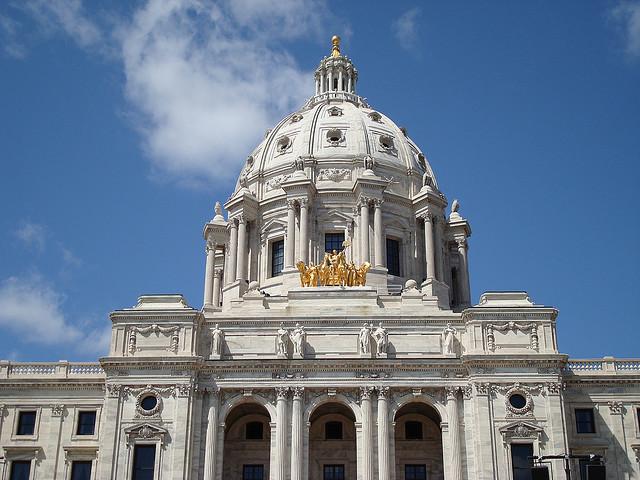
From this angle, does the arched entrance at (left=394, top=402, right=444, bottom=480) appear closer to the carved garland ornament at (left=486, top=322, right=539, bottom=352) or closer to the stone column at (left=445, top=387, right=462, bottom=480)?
the stone column at (left=445, top=387, right=462, bottom=480)

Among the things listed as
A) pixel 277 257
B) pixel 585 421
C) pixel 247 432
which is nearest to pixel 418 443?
pixel 585 421

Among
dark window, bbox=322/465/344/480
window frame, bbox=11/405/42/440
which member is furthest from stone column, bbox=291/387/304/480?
window frame, bbox=11/405/42/440

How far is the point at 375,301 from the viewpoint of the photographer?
6328 centimetres

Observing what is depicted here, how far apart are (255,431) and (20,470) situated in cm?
1622

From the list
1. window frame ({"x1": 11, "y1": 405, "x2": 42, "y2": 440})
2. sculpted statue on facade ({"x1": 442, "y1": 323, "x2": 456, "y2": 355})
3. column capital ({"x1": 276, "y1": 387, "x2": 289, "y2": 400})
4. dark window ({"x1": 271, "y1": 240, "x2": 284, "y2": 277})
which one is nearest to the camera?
column capital ({"x1": 276, "y1": 387, "x2": 289, "y2": 400})

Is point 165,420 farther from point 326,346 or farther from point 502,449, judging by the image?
point 502,449

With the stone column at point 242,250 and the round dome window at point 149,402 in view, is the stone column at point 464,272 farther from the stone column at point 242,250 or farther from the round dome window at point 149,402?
the round dome window at point 149,402

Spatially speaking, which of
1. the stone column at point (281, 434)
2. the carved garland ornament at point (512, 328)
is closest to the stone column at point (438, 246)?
the carved garland ornament at point (512, 328)

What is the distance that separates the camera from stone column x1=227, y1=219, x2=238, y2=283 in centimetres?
7881

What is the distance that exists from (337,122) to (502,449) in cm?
4258

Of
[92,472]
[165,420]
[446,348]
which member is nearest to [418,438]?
[446,348]

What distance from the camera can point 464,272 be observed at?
8362 cm

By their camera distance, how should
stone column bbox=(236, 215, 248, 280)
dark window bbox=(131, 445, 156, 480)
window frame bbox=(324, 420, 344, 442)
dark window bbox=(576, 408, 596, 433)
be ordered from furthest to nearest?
1. stone column bbox=(236, 215, 248, 280)
2. window frame bbox=(324, 420, 344, 442)
3. dark window bbox=(576, 408, 596, 433)
4. dark window bbox=(131, 445, 156, 480)

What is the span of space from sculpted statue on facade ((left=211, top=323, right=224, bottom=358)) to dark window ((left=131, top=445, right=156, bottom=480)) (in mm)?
7301
